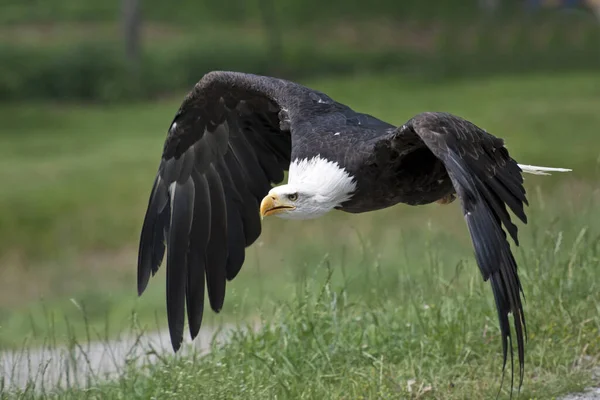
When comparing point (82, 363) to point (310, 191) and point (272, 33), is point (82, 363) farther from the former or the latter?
point (272, 33)

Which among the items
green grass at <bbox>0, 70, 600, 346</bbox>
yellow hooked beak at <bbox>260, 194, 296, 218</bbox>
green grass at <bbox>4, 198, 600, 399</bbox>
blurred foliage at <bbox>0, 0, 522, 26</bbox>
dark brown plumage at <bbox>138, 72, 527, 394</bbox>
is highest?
blurred foliage at <bbox>0, 0, 522, 26</bbox>

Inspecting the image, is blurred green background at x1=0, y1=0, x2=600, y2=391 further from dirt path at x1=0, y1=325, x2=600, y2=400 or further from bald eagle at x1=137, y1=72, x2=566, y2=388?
bald eagle at x1=137, y1=72, x2=566, y2=388

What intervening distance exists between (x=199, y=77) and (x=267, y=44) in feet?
6.86

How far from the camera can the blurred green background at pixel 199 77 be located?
13.4 metres

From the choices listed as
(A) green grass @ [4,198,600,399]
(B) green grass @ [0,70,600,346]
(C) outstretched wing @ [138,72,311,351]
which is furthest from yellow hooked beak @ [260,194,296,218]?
(B) green grass @ [0,70,600,346]

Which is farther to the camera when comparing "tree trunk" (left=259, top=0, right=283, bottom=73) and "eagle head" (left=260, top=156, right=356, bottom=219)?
"tree trunk" (left=259, top=0, right=283, bottom=73)

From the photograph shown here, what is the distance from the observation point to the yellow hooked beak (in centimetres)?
470

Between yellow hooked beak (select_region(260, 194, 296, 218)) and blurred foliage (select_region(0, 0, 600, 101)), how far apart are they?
16769 millimetres

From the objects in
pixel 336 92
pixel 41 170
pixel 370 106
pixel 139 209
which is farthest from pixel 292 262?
pixel 336 92

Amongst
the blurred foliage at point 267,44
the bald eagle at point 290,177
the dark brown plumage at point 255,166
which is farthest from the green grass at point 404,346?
the blurred foliage at point 267,44

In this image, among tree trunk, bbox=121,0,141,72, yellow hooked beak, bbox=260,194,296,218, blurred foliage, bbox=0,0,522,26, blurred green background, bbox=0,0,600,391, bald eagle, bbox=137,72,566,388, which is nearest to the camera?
bald eagle, bbox=137,72,566,388

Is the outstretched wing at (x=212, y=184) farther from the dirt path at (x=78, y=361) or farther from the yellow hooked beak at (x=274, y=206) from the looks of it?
the yellow hooked beak at (x=274, y=206)

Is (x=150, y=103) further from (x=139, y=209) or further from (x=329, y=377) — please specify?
(x=329, y=377)

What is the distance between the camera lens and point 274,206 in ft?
15.5
